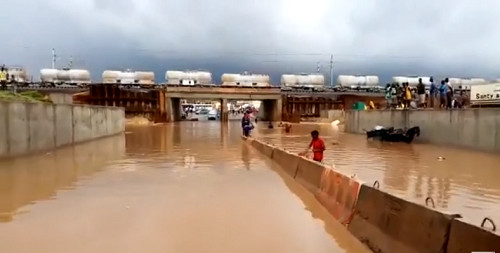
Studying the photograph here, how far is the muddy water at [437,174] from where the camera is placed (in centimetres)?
950

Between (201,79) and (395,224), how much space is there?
229 ft

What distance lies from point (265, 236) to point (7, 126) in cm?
1233

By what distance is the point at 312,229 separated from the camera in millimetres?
7766

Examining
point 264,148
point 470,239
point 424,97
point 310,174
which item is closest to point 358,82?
point 424,97

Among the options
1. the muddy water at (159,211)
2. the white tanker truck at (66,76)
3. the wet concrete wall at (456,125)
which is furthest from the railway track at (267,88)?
the muddy water at (159,211)

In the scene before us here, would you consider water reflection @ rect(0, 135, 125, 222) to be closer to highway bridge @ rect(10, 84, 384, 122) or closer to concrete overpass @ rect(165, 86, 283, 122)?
highway bridge @ rect(10, 84, 384, 122)

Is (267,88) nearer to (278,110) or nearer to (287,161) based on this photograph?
(278,110)

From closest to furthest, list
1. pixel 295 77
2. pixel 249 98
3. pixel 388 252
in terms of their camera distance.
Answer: pixel 388 252, pixel 249 98, pixel 295 77

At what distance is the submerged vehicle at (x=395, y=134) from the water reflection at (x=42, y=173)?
46.1ft

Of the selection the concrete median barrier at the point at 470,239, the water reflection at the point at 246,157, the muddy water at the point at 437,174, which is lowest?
the water reflection at the point at 246,157

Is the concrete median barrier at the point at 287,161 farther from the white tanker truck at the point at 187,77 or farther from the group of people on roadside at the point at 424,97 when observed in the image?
the white tanker truck at the point at 187,77

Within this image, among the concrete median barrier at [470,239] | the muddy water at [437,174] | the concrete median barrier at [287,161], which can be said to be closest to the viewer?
the concrete median barrier at [470,239]

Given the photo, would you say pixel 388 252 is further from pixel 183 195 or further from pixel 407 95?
pixel 407 95

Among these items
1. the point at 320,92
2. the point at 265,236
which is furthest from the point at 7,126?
the point at 320,92
